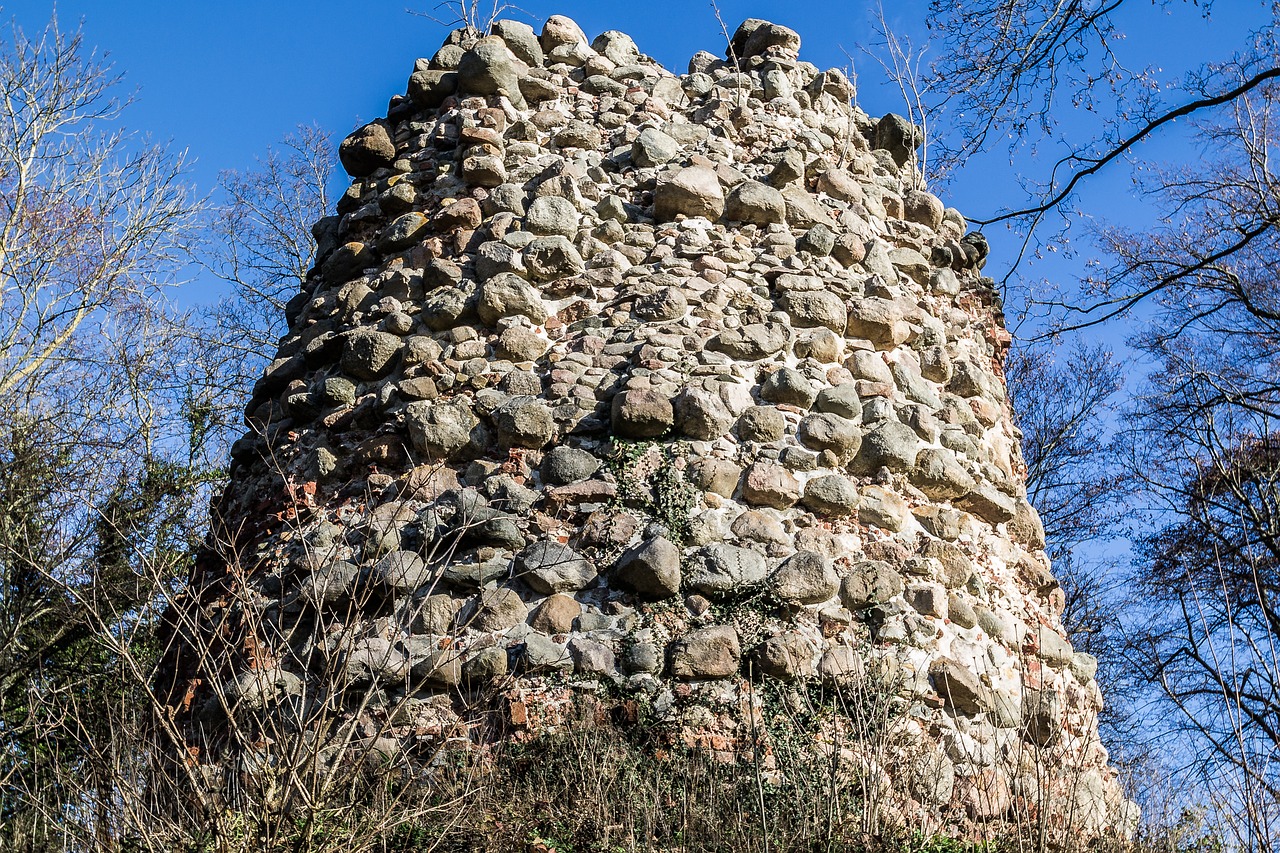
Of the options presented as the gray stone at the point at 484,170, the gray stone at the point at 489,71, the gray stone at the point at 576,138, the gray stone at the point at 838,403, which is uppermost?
the gray stone at the point at 489,71

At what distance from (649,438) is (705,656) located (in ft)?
3.49

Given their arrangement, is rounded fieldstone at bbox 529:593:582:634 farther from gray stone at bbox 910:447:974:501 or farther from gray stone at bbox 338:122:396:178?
gray stone at bbox 338:122:396:178

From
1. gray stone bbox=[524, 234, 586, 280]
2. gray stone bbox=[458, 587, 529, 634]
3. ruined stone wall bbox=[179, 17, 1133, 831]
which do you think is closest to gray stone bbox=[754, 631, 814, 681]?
ruined stone wall bbox=[179, 17, 1133, 831]

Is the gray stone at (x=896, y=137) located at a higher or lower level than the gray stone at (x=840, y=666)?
higher

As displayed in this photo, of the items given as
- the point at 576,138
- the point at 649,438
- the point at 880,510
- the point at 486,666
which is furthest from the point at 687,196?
the point at 486,666

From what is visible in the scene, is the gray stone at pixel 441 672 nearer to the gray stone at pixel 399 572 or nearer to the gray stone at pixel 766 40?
the gray stone at pixel 399 572

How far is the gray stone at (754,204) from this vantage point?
18.2 ft

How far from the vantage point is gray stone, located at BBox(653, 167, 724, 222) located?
5.47 metres

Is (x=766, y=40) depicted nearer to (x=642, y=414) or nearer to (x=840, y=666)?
(x=642, y=414)

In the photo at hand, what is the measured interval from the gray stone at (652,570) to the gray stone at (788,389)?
1011mm

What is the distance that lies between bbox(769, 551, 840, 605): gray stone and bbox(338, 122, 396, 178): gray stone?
354 cm

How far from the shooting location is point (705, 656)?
4062 millimetres

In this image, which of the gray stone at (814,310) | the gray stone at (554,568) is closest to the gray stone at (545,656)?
the gray stone at (554,568)

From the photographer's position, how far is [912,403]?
523 centimetres
